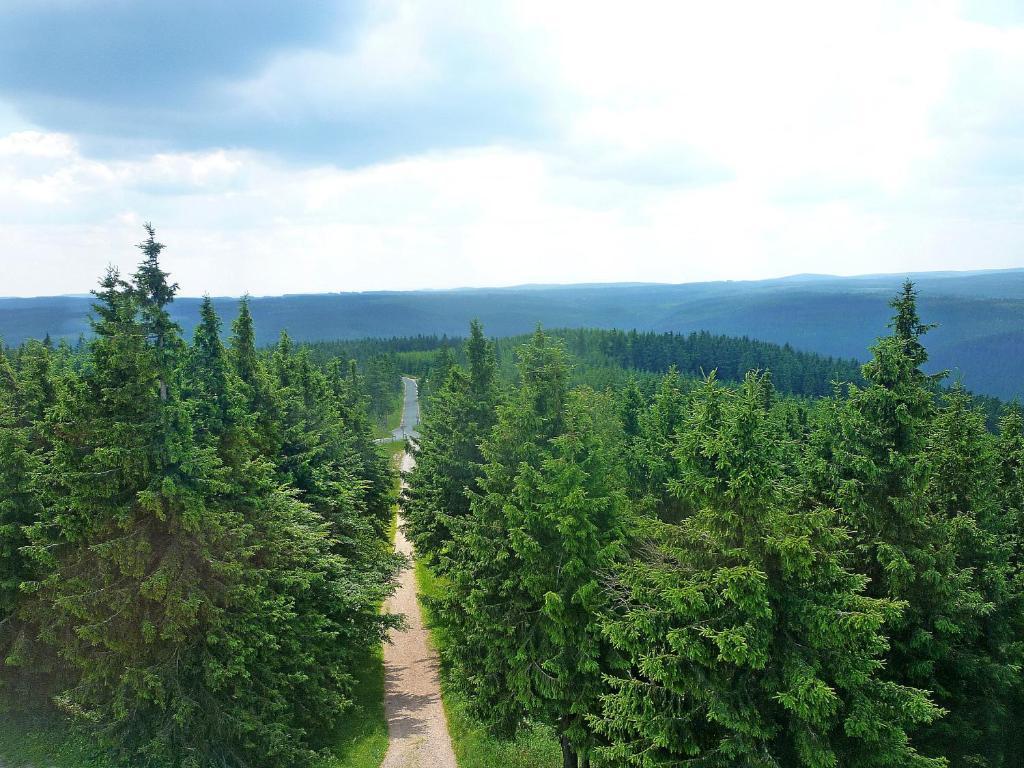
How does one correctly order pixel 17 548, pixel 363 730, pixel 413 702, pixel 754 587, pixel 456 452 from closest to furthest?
pixel 754 587
pixel 17 548
pixel 363 730
pixel 413 702
pixel 456 452

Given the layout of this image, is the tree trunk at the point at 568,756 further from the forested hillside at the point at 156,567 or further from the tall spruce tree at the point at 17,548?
the tall spruce tree at the point at 17,548

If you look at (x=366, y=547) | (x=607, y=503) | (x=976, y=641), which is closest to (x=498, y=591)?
(x=607, y=503)

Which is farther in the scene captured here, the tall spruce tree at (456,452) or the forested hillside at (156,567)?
the tall spruce tree at (456,452)

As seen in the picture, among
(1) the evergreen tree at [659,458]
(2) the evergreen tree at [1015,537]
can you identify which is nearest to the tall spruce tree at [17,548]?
(1) the evergreen tree at [659,458]

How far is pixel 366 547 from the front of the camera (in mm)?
24984

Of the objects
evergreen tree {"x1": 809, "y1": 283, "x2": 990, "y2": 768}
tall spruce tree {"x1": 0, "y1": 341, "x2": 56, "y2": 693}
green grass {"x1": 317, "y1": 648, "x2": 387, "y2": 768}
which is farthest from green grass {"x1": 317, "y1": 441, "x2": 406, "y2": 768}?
evergreen tree {"x1": 809, "y1": 283, "x2": 990, "y2": 768}

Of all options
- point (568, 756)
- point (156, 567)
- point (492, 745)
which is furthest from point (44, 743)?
point (568, 756)

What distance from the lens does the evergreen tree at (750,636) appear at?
34.3 feet

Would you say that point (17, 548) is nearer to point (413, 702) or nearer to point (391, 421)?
point (413, 702)

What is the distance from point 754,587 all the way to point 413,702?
56.9 ft

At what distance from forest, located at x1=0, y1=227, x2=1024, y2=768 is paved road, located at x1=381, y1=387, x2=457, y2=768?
0.98 meters

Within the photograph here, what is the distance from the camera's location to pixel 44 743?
58.4 ft

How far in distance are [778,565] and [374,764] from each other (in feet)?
48.6

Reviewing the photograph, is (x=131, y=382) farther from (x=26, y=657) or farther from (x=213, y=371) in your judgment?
(x=26, y=657)
